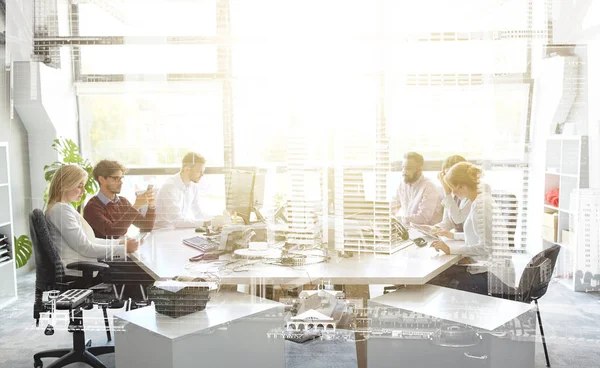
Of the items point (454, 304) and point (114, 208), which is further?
point (114, 208)

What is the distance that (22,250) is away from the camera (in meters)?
3.03

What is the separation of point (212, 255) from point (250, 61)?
98 centimetres

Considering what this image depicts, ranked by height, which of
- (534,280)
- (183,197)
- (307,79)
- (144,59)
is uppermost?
(144,59)

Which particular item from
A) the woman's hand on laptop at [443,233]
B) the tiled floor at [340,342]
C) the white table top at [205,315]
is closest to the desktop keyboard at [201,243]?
the white table top at [205,315]

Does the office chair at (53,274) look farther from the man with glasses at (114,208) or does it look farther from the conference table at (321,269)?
the conference table at (321,269)

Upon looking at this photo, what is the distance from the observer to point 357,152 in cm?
249

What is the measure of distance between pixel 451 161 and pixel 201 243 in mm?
1312

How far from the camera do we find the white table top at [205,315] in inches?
84.6

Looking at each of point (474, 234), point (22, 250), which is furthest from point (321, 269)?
point (22, 250)

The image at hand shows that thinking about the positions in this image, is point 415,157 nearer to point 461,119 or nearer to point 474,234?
point 461,119

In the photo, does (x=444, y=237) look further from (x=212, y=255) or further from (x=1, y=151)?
(x=1, y=151)

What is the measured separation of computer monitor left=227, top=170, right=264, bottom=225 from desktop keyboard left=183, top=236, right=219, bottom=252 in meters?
0.19

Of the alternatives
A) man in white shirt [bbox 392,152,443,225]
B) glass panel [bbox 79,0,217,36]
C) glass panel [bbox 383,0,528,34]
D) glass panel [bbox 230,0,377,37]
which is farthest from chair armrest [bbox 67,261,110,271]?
glass panel [bbox 383,0,528,34]

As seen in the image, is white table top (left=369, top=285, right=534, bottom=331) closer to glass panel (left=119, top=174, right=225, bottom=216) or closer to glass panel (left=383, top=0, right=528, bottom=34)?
glass panel (left=119, top=174, right=225, bottom=216)
